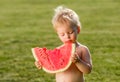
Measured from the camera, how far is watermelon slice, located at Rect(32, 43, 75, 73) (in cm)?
415

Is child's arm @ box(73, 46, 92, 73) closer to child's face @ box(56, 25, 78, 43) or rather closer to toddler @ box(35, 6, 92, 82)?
toddler @ box(35, 6, 92, 82)

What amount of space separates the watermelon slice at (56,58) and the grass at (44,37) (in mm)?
1488

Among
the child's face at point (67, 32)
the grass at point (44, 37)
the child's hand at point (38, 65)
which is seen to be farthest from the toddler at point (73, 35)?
the grass at point (44, 37)

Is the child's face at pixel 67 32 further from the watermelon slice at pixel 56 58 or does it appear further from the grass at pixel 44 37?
the grass at pixel 44 37

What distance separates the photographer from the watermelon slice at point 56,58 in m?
4.15

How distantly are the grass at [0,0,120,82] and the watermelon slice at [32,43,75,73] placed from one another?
1.49m

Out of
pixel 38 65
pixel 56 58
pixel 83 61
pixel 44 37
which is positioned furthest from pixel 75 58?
pixel 44 37

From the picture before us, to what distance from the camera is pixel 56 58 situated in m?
4.25

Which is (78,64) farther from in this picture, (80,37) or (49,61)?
(80,37)

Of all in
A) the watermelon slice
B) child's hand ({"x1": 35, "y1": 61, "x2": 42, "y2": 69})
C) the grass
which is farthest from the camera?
the grass

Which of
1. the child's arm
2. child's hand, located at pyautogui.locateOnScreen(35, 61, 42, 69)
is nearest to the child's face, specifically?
the child's arm

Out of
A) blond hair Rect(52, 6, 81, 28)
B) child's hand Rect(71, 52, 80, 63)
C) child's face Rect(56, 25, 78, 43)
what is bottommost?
child's hand Rect(71, 52, 80, 63)

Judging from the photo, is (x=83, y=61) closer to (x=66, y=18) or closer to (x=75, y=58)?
(x=75, y=58)

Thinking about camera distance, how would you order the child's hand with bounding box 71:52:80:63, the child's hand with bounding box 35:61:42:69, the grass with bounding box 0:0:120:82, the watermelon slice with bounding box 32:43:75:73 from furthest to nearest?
the grass with bounding box 0:0:120:82 < the child's hand with bounding box 35:61:42:69 < the watermelon slice with bounding box 32:43:75:73 < the child's hand with bounding box 71:52:80:63
